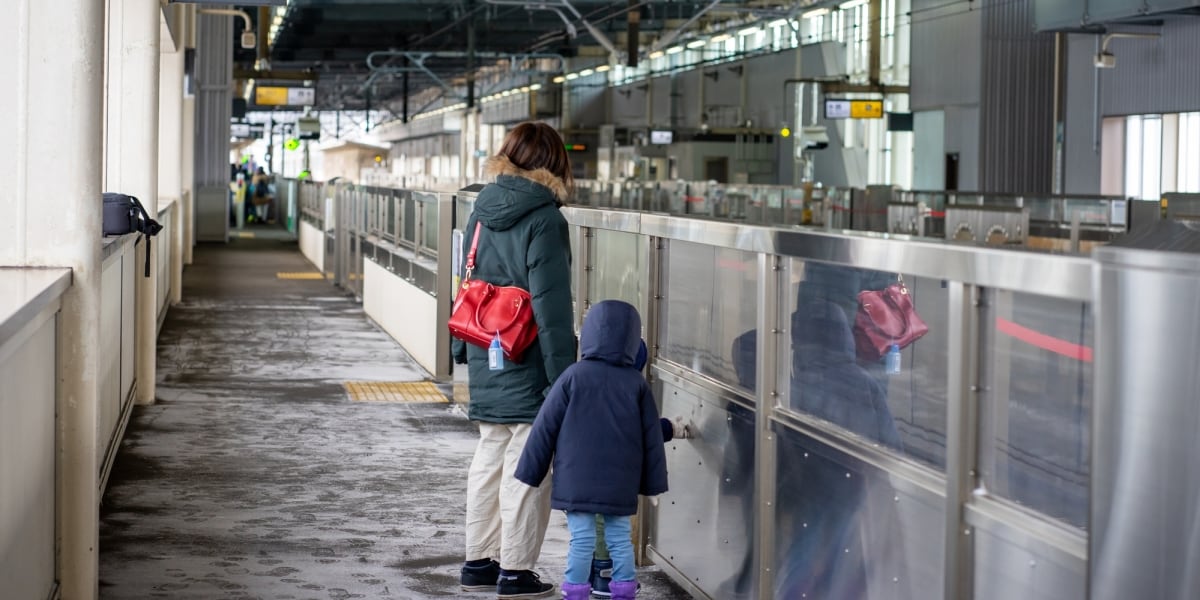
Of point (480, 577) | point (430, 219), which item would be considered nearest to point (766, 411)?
point (480, 577)

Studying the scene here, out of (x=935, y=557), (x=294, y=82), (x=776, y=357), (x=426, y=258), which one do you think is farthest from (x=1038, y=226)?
(x=294, y=82)

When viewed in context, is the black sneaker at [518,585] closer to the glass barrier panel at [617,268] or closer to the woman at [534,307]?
the woman at [534,307]

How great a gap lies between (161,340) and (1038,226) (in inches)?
356

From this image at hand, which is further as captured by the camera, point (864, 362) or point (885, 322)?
point (864, 362)

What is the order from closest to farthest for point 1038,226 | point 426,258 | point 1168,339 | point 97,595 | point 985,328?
point 1168,339 → point 985,328 → point 97,595 → point 426,258 → point 1038,226

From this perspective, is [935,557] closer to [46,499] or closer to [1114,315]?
[1114,315]

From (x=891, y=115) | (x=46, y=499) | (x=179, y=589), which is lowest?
(x=179, y=589)

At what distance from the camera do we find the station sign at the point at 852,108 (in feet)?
103

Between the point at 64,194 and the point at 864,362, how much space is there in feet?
9.20

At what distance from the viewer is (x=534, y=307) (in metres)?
5.46

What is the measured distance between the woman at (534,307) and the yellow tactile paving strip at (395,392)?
5.44 metres

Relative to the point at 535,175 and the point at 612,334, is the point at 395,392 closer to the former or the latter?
the point at 535,175

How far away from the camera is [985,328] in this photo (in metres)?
3.58

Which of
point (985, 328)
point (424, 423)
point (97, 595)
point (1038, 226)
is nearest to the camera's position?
point (985, 328)
